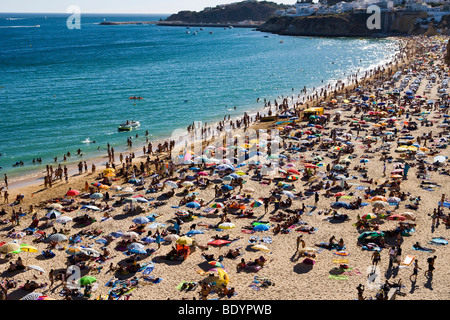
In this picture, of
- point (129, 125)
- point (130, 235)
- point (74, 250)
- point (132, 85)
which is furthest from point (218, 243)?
point (132, 85)

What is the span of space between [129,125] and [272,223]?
80.1 feet

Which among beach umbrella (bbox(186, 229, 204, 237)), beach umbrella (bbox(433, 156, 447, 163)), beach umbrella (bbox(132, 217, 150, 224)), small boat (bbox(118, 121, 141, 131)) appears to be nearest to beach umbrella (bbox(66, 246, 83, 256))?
beach umbrella (bbox(132, 217, 150, 224))

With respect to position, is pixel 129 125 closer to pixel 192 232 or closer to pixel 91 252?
pixel 192 232

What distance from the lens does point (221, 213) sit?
2270 centimetres

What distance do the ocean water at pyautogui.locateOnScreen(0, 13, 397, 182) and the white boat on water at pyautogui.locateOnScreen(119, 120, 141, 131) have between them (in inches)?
26.4

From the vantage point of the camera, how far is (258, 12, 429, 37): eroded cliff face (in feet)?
450

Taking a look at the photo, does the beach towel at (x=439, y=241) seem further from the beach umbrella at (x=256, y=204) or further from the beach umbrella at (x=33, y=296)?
the beach umbrella at (x=33, y=296)

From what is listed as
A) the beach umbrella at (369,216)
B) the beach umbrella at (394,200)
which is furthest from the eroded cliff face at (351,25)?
the beach umbrella at (369,216)

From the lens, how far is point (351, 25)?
14725 centimetres

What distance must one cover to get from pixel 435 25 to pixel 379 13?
20.2 m

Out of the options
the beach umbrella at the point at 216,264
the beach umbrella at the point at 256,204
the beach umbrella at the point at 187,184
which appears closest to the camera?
the beach umbrella at the point at 216,264

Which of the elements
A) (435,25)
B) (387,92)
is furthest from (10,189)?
(435,25)

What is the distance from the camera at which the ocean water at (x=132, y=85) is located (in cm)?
4012

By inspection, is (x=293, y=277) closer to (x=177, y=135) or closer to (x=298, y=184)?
(x=298, y=184)
